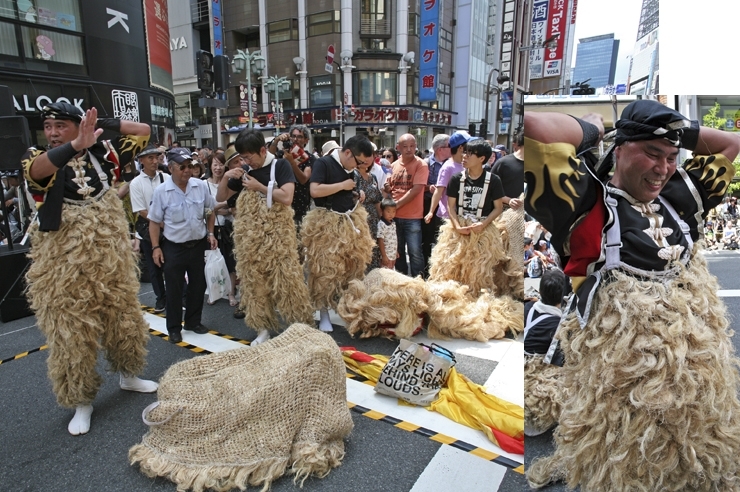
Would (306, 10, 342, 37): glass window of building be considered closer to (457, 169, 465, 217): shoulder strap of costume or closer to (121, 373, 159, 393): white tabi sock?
(457, 169, 465, 217): shoulder strap of costume

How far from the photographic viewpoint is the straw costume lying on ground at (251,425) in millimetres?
2104

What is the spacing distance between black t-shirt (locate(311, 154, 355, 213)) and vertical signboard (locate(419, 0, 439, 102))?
1.24m

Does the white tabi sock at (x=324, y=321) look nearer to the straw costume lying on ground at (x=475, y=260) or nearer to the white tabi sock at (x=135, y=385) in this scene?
the straw costume lying on ground at (x=475, y=260)

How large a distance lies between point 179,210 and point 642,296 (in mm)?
3297

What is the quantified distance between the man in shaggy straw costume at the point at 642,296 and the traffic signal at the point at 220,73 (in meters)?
5.03

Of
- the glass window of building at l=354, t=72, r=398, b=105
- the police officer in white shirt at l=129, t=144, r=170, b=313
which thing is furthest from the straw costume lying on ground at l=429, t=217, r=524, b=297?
the glass window of building at l=354, t=72, r=398, b=105

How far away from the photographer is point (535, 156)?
1085mm

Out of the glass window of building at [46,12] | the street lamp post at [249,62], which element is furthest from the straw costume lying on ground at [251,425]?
the street lamp post at [249,62]

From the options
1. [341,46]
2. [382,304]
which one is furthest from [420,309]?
[341,46]

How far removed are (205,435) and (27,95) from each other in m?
3.29

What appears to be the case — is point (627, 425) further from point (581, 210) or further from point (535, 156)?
point (535, 156)

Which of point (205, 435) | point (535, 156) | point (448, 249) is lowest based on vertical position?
point (205, 435)

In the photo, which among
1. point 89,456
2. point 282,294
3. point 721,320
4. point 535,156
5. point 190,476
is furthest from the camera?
point 282,294

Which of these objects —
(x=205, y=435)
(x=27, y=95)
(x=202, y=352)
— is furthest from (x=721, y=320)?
(x=27, y=95)
